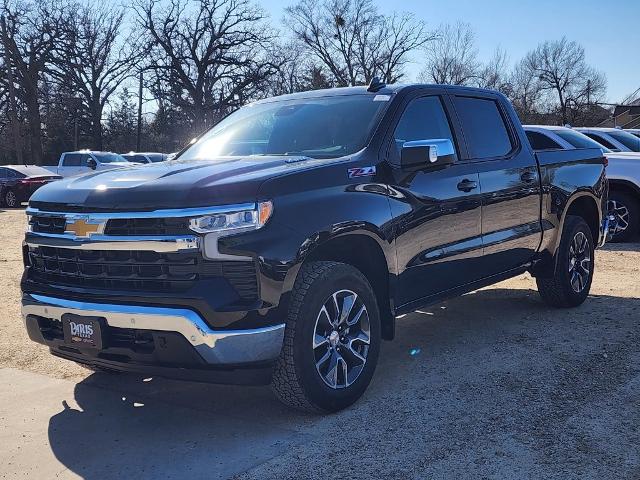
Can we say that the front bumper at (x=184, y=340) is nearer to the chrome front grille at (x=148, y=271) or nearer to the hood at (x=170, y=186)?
the chrome front grille at (x=148, y=271)

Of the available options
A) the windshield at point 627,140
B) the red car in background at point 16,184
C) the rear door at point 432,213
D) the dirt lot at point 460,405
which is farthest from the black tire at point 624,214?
the red car in background at point 16,184

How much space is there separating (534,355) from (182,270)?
2.83 meters

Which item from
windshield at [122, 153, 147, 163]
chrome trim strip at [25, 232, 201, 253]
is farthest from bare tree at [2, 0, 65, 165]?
chrome trim strip at [25, 232, 201, 253]

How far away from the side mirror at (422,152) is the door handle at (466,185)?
0.45 m

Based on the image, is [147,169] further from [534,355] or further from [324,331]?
[534,355]

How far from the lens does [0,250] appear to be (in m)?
11.1

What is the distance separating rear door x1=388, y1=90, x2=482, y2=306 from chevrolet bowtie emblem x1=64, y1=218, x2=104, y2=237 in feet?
5.70

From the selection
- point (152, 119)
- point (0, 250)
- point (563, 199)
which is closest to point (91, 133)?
point (152, 119)

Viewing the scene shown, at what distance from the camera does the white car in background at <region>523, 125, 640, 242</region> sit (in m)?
10.4

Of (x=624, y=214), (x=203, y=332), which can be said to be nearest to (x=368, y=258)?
(x=203, y=332)

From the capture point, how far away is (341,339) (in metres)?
3.84

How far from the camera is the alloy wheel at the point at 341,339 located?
3725mm

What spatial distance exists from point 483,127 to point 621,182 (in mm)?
6179

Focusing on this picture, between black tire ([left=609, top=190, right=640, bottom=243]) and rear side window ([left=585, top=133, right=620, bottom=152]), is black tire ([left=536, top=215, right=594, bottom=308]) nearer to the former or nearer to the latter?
black tire ([left=609, top=190, right=640, bottom=243])
